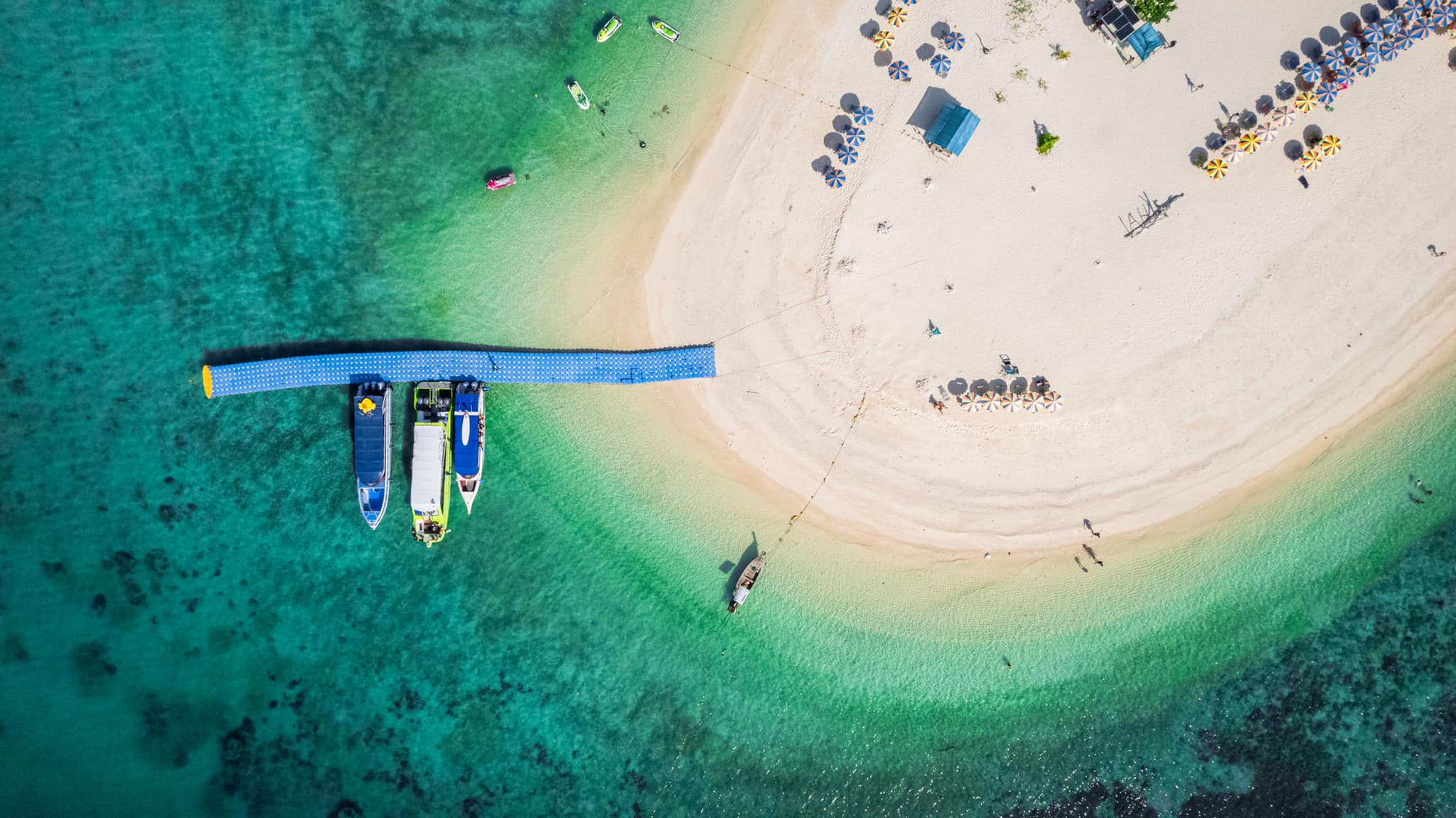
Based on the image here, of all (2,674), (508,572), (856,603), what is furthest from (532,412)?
(2,674)

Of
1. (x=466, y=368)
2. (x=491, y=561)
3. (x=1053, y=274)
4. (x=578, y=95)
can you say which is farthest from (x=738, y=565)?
(x=578, y=95)

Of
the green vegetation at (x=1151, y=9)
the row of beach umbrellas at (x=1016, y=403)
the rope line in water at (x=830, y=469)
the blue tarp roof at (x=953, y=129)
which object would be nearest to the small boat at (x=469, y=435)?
the rope line in water at (x=830, y=469)

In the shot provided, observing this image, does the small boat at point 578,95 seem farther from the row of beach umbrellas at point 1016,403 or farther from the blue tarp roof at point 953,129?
the row of beach umbrellas at point 1016,403

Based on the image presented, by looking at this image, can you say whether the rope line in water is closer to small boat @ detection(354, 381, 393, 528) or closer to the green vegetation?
small boat @ detection(354, 381, 393, 528)

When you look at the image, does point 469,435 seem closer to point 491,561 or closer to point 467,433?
point 467,433

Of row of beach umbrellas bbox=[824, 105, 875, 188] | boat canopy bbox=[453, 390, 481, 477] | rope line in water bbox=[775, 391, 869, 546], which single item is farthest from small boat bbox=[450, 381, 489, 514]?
row of beach umbrellas bbox=[824, 105, 875, 188]

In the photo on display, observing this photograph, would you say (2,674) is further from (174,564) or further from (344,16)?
(344,16)
